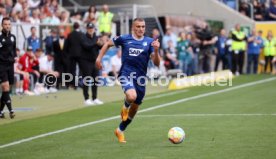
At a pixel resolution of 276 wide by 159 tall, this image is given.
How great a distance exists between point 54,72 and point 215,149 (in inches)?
610

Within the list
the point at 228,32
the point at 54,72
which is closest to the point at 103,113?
the point at 54,72

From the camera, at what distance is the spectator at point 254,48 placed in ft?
113

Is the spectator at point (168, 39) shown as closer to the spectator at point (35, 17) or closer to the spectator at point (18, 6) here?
the spectator at point (35, 17)

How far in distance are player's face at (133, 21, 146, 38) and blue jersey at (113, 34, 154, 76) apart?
0.35 ft

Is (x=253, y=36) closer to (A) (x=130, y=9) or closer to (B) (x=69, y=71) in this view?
(A) (x=130, y=9)

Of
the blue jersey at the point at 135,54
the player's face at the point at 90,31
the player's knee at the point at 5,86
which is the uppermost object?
the blue jersey at the point at 135,54

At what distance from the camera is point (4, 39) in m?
16.8

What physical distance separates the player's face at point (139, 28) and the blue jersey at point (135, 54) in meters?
0.11

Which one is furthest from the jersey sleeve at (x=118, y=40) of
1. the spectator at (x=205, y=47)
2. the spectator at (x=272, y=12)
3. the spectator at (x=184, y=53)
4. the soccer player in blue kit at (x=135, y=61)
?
the spectator at (x=272, y=12)

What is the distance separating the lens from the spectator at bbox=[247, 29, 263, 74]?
113 ft

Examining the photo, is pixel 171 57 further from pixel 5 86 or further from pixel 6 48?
pixel 5 86

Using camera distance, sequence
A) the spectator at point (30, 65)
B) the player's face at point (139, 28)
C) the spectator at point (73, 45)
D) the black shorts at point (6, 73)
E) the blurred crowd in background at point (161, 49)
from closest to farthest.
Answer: the player's face at point (139, 28)
the black shorts at point (6, 73)
the spectator at point (73, 45)
the spectator at point (30, 65)
the blurred crowd in background at point (161, 49)

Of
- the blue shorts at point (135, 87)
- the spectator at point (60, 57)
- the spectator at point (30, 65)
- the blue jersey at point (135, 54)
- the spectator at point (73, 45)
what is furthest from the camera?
the spectator at point (60, 57)

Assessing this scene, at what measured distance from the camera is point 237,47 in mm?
33531
